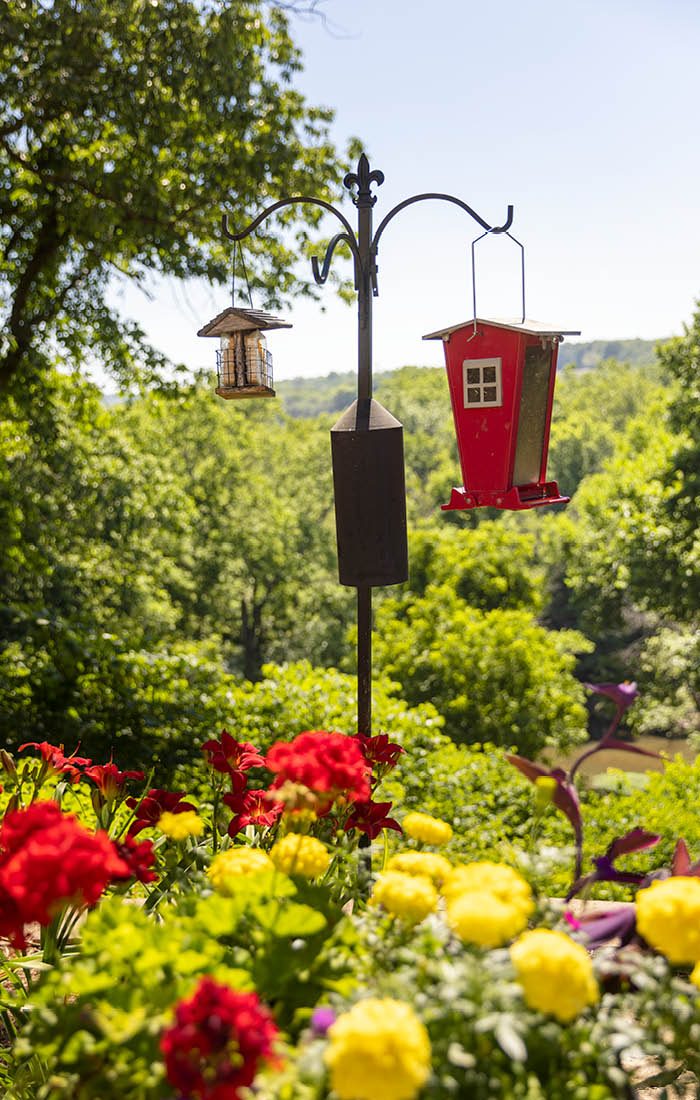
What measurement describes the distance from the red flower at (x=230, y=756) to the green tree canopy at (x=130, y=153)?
449 cm

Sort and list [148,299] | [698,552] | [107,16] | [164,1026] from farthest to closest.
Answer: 1. [698,552]
2. [148,299]
3. [107,16]
4. [164,1026]

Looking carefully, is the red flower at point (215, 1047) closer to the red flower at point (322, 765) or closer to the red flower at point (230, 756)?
the red flower at point (322, 765)

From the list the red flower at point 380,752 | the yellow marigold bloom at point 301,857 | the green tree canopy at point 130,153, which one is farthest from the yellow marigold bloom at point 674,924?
the green tree canopy at point 130,153

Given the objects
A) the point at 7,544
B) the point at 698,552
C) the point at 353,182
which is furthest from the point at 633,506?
the point at 353,182

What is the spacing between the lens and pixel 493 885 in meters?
1.44

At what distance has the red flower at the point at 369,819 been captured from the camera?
221cm

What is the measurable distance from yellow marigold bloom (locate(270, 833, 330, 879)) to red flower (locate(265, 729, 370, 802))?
0.35ft

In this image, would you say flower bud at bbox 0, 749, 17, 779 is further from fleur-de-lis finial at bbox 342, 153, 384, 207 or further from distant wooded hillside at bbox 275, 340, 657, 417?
distant wooded hillside at bbox 275, 340, 657, 417

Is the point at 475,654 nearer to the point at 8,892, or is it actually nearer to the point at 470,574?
the point at 470,574

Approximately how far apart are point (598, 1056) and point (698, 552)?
9.51m

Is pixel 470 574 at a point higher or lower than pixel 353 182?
lower

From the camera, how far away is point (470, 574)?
14.0 metres

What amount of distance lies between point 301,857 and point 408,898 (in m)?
0.33

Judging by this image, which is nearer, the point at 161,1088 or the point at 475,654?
the point at 161,1088
